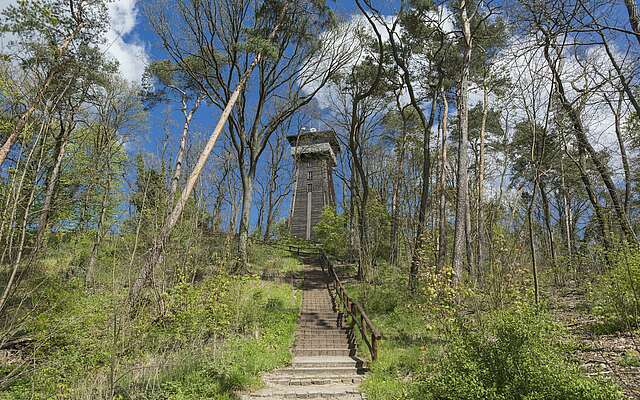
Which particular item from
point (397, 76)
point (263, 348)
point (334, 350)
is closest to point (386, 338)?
point (334, 350)

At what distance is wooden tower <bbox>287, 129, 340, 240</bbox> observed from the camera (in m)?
31.2

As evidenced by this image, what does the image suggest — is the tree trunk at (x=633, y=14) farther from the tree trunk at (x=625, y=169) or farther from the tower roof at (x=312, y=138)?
the tower roof at (x=312, y=138)

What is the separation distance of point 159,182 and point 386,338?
6.40 metres

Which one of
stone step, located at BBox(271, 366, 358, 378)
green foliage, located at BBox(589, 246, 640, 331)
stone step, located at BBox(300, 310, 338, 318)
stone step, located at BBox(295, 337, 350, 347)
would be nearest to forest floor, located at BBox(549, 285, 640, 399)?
green foliage, located at BBox(589, 246, 640, 331)

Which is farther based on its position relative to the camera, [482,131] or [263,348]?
[482,131]

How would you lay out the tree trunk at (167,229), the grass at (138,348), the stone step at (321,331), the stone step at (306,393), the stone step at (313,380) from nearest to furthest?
the grass at (138,348), the tree trunk at (167,229), the stone step at (306,393), the stone step at (313,380), the stone step at (321,331)

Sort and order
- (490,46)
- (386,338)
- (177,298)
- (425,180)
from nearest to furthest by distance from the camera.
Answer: (177,298), (386,338), (490,46), (425,180)

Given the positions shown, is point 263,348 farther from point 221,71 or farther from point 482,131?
point 482,131

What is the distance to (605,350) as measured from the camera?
5250 millimetres

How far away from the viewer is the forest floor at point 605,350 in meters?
4.19

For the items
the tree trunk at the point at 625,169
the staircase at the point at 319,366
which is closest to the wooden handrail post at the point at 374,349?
the staircase at the point at 319,366

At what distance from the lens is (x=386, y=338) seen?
30.5 ft

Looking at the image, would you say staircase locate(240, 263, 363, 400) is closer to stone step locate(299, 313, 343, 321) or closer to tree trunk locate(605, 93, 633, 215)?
stone step locate(299, 313, 343, 321)

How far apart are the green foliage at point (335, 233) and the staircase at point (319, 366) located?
29.1ft
